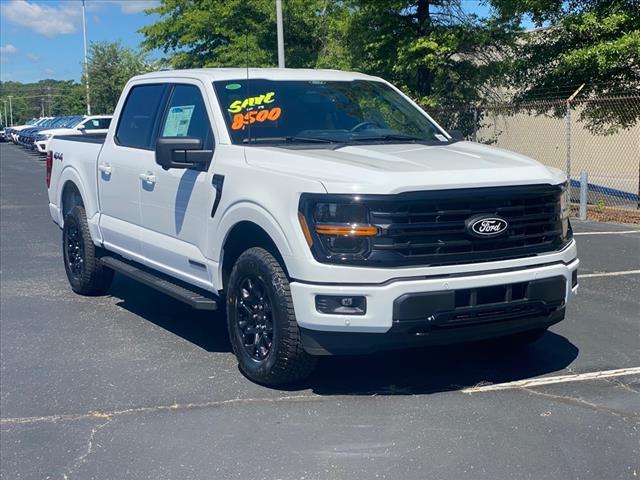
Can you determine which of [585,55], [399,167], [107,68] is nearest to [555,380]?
[399,167]

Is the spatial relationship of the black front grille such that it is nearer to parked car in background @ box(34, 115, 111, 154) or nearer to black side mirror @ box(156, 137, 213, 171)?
black side mirror @ box(156, 137, 213, 171)

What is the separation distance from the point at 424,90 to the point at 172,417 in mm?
14025

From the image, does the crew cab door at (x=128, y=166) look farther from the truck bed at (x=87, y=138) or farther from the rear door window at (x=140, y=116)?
the truck bed at (x=87, y=138)

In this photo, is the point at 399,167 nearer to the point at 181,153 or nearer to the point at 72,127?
the point at 181,153

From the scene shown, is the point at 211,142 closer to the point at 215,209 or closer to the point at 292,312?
the point at 215,209

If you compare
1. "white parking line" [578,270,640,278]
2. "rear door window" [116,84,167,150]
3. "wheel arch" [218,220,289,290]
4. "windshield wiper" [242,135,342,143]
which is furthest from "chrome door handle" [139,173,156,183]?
"white parking line" [578,270,640,278]

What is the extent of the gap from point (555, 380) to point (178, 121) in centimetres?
335

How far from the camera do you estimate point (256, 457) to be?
416cm

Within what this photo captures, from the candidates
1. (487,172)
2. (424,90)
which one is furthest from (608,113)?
(487,172)

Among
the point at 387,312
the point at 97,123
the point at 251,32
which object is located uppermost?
the point at 251,32

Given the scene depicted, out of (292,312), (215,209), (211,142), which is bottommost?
(292,312)

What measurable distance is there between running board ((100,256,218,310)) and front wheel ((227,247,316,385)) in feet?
1.20

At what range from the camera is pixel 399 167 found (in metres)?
4.73

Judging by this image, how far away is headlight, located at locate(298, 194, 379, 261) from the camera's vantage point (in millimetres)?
4516
